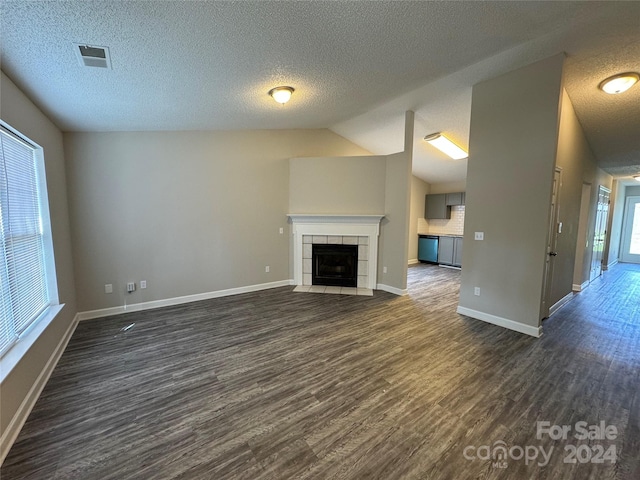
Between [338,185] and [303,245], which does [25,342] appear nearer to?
[303,245]

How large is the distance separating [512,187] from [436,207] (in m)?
4.58

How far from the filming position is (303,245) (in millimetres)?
5199

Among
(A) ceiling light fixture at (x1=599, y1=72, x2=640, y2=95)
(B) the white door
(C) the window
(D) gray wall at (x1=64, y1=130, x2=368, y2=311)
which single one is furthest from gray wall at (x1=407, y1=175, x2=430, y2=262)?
(C) the window

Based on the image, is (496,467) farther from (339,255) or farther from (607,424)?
(339,255)

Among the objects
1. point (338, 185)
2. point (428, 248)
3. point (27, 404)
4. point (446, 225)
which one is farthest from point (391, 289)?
point (27, 404)

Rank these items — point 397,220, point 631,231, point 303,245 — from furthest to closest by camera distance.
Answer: point 631,231
point 303,245
point 397,220

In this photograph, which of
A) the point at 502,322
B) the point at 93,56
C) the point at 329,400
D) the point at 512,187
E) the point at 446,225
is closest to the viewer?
the point at 329,400

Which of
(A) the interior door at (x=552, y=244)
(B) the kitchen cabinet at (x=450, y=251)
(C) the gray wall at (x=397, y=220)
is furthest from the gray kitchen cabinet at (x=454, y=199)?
(A) the interior door at (x=552, y=244)

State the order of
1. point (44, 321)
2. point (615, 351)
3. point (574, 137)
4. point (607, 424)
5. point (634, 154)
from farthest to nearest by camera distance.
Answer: point (634, 154)
point (574, 137)
point (615, 351)
point (44, 321)
point (607, 424)

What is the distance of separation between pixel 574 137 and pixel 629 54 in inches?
Result: 49.7

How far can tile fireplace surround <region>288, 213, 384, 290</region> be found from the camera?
16.4ft

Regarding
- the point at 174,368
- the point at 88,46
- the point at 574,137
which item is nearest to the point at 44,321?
the point at 174,368

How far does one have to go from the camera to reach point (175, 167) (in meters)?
4.04

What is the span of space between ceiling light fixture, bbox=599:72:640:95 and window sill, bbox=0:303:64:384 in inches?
234
